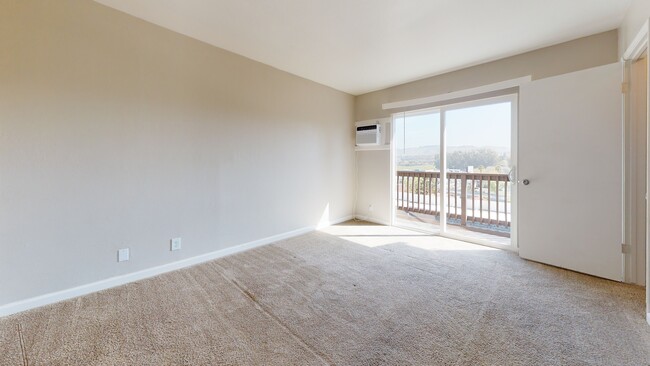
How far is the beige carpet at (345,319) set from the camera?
4.85ft

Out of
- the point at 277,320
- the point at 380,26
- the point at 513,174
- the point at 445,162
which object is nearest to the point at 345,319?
the point at 277,320

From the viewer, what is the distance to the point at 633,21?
6.89ft

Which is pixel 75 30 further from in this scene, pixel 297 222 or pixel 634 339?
pixel 634 339

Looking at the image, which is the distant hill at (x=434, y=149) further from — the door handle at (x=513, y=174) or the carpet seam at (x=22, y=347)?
the carpet seam at (x=22, y=347)

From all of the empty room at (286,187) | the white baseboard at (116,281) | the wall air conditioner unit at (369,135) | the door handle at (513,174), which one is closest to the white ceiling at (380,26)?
the empty room at (286,187)

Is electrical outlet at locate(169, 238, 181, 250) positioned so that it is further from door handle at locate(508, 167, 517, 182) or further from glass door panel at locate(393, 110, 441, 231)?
door handle at locate(508, 167, 517, 182)

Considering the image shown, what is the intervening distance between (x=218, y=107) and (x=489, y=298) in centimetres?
332

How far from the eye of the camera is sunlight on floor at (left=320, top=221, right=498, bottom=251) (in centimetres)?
339

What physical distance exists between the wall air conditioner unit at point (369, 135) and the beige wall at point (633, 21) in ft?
9.27

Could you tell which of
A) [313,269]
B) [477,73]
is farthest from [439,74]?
[313,269]

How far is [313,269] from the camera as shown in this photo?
2686mm

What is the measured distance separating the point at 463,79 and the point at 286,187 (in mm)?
2920

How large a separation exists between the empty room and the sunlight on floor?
0.09 m

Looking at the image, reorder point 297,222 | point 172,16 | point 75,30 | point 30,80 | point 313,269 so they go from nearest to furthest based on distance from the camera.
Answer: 1. point 30,80
2. point 75,30
3. point 172,16
4. point 313,269
5. point 297,222
